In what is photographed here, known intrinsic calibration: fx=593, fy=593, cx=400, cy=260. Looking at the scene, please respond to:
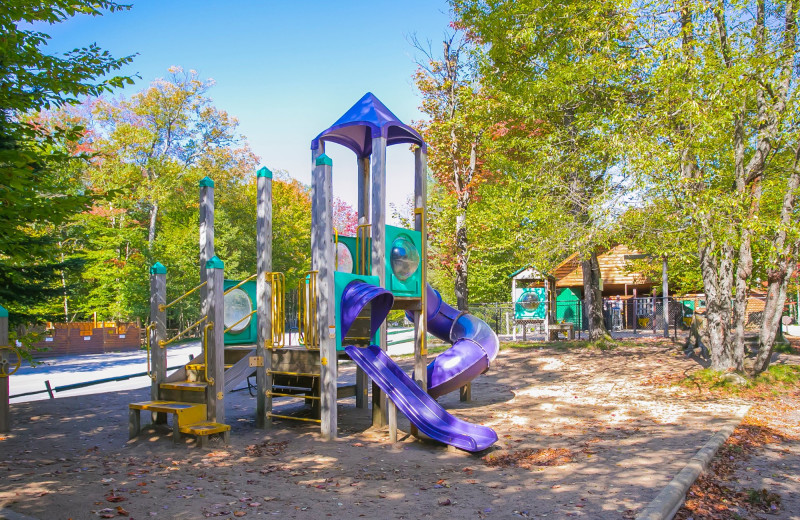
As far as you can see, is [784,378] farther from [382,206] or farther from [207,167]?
[207,167]

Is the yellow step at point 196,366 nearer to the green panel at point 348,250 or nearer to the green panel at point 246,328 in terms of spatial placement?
the green panel at point 246,328

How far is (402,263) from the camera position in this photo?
10086mm

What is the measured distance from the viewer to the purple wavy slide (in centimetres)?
811

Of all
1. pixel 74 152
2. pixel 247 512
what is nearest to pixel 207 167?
pixel 74 152

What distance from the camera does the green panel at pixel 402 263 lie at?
9922 mm

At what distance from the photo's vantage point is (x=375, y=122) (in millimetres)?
9797

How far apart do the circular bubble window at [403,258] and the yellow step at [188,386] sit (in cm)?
350

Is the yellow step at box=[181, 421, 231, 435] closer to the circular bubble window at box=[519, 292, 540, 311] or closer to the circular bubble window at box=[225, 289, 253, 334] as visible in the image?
the circular bubble window at box=[225, 289, 253, 334]

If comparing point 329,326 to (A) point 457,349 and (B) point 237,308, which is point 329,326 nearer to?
(B) point 237,308

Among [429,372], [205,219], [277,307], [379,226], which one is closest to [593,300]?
[429,372]

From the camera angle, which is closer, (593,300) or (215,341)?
(215,341)

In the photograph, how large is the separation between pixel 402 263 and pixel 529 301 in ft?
60.3

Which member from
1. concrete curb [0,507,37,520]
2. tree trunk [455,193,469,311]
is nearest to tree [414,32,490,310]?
tree trunk [455,193,469,311]

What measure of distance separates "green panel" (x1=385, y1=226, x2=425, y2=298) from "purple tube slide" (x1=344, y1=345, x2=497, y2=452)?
118cm
